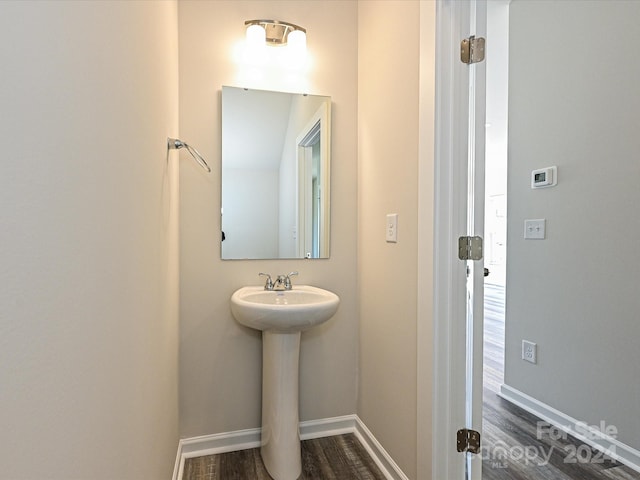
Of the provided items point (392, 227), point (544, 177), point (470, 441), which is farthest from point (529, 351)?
point (392, 227)

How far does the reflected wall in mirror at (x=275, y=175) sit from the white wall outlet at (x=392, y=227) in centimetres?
45

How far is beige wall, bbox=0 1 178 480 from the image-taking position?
40 centimetres

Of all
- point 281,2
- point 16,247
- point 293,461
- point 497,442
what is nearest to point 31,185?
point 16,247

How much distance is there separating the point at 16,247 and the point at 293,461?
5.49 ft

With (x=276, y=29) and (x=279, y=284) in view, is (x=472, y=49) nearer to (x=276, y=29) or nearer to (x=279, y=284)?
(x=276, y=29)

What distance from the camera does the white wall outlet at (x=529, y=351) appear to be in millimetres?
2320

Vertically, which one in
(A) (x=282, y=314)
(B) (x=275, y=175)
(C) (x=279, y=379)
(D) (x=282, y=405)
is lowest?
(D) (x=282, y=405)

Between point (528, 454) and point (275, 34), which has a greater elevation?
point (275, 34)

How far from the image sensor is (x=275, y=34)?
1.95 metres

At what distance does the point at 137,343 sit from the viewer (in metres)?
0.94

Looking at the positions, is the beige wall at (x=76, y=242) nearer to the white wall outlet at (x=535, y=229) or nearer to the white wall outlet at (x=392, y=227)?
the white wall outlet at (x=392, y=227)

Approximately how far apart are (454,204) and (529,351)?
62.1 inches

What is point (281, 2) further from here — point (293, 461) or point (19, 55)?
point (293, 461)

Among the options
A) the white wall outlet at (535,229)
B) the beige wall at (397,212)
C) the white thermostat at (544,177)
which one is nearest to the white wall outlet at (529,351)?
the white wall outlet at (535,229)
